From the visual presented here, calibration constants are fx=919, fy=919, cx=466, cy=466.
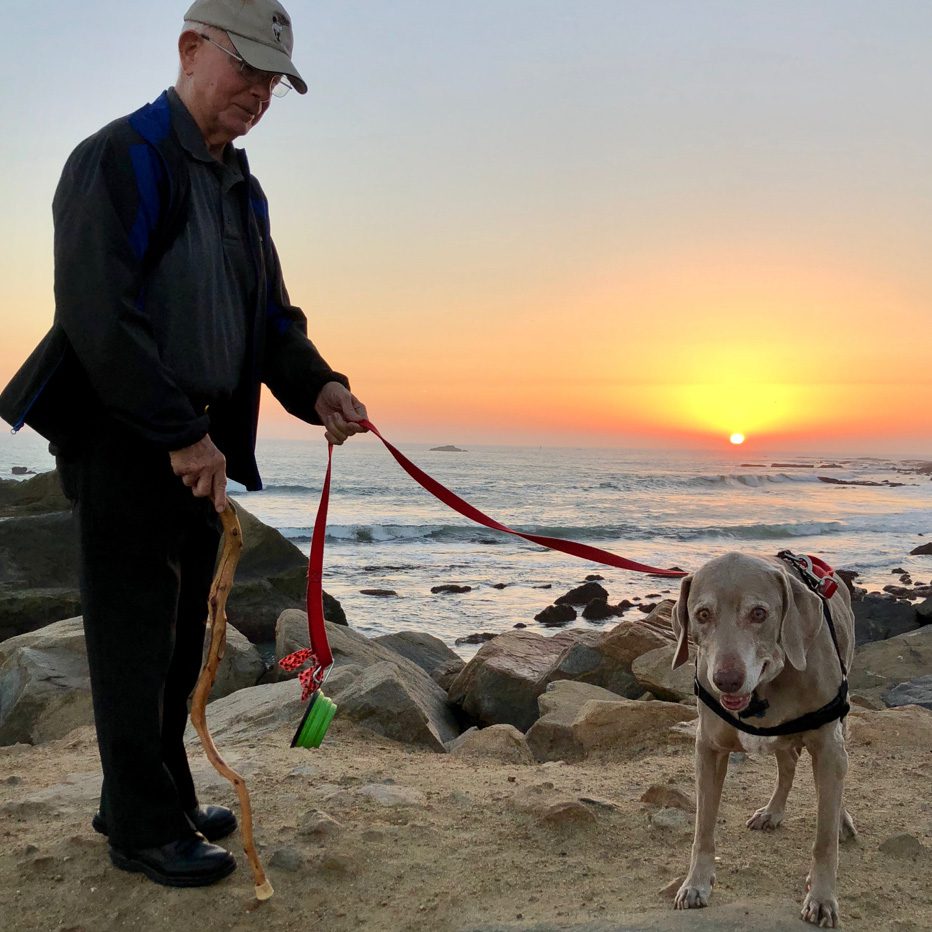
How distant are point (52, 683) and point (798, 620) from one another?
559 centimetres

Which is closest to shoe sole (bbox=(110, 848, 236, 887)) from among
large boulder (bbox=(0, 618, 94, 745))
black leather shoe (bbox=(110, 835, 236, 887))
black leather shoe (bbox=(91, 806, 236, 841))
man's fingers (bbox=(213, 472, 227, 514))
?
black leather shoe (bbox=(110, 835, 236, 887))

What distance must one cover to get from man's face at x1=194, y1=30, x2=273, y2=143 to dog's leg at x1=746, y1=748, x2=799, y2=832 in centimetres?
318

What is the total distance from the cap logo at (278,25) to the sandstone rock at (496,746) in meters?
3.96

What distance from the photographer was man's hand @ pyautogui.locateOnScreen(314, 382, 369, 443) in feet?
11.7

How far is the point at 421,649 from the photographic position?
9.86 metres

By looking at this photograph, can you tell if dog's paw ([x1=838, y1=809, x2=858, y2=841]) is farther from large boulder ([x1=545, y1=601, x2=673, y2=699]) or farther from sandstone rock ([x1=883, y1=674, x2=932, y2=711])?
large boulder ([x1=545, y1=601, x2=673, y2=699])

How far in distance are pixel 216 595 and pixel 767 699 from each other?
1845 mm

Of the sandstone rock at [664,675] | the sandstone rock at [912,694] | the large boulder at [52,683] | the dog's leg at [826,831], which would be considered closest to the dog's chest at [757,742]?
the dog's leg at [826,831]

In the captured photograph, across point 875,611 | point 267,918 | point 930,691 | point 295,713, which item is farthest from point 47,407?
point 875,611

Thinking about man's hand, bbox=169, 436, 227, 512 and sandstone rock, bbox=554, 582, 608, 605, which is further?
sandstone rock, bbox=554, 582, 608, 605

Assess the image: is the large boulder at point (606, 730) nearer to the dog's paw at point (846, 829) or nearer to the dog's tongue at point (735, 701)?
the dog's paw at point (846, 829)

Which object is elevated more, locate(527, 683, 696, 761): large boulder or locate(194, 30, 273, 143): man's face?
locate(194, 30, 273, 143): man's face

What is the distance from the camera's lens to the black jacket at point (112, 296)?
2.73m

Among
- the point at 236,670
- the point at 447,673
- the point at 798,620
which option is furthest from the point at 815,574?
the point at 447,673
